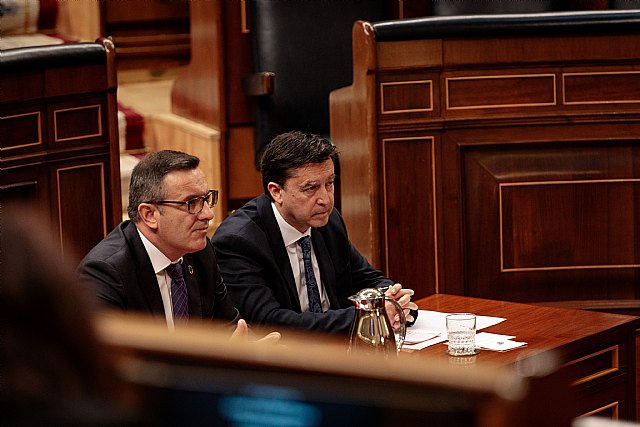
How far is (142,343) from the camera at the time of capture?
2.19 ft

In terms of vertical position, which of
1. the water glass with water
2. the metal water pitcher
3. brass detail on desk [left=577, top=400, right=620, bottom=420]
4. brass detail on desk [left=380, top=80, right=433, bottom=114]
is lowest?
brass detail on desk [left=577, top=400, right=620, bottom=420]

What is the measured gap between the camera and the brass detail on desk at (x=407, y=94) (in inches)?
173

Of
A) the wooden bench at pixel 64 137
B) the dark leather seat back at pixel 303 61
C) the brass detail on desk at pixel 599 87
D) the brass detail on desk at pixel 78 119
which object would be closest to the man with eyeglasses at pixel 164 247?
the wooden bench at pixel 64 137

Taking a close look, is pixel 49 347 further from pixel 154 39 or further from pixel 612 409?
pixel 154 39

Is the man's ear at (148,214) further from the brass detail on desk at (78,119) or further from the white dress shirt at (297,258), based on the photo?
the brass detail on desk at (78,119)

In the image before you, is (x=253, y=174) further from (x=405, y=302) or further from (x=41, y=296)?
(x=41, y=296)

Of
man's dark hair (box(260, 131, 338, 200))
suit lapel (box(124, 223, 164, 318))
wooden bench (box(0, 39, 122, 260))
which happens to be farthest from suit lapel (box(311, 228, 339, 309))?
wooden bench (box(0, 39, 122, 260))

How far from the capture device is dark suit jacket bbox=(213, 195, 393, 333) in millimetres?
3102

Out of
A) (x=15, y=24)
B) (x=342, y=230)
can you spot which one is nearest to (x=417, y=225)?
(x=342, y=230)

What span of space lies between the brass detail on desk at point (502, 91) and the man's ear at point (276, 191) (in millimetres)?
1314

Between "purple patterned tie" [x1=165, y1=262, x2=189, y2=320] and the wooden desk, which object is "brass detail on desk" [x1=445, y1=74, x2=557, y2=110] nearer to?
the wooden desk

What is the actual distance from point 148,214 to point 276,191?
0.55 meters

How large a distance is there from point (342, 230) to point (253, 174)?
8.03 feet

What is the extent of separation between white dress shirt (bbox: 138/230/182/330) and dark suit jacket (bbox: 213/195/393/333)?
0.32m
